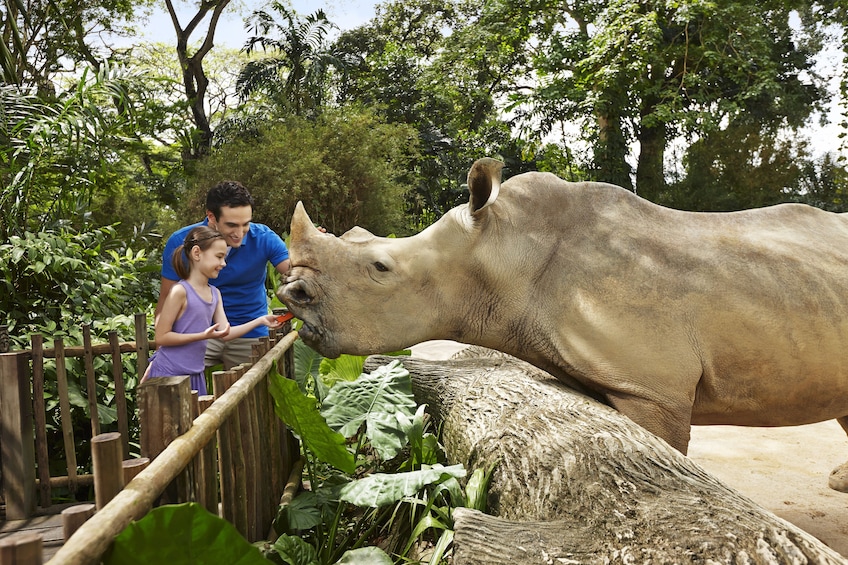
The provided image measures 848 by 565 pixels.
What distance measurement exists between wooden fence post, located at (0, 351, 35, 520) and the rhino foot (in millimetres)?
4121

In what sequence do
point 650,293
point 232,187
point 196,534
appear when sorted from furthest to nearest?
point 232,187
point 650,293
point 196,534

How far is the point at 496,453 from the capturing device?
2.84 meters

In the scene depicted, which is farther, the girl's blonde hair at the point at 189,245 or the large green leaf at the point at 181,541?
the girl's blonde hair at the point at 189,245

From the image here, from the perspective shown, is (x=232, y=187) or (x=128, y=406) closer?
(x=232, y=187)

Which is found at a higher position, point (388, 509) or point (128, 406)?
point (128, 406)

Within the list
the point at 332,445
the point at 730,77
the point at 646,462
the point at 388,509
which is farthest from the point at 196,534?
the point at 730,77

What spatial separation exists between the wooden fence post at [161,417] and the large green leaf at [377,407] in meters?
1.62

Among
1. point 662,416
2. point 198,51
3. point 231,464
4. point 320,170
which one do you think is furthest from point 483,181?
point 198,51

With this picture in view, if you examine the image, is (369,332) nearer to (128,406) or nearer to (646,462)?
(646,462)

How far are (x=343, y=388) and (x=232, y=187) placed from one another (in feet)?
3.85

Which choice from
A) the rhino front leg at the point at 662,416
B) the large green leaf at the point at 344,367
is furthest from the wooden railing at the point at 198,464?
the rhino front leg at the point at 662,416

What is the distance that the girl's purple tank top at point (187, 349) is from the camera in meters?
3.39

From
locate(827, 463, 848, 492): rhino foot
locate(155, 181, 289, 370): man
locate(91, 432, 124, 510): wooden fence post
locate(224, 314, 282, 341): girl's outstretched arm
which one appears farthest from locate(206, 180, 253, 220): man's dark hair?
locate(827, 463, 848, 492): rhino foot

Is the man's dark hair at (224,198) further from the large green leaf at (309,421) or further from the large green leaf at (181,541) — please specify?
the large green leaf at (181,541)
